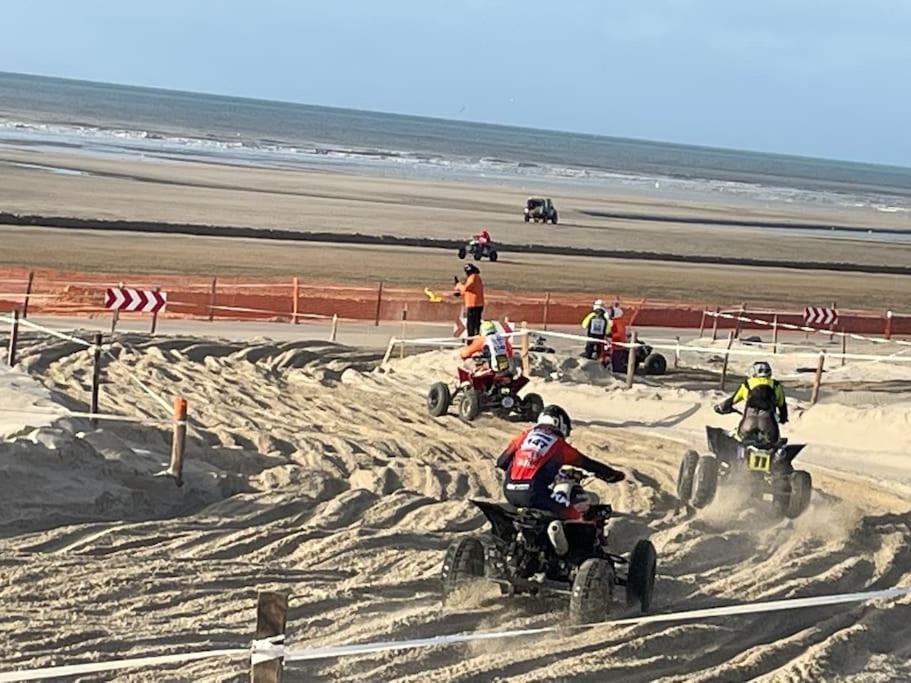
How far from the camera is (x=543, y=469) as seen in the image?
997cm

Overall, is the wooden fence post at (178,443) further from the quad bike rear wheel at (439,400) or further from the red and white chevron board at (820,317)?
the red and white chevron board at (820,317)

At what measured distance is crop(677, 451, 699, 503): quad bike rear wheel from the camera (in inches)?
552

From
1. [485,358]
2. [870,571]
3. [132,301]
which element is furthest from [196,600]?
[132,301]

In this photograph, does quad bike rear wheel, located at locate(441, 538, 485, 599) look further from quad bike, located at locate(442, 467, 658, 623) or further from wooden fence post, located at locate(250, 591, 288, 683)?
wooden fence post, located at locate(250, 591, 288, 683)

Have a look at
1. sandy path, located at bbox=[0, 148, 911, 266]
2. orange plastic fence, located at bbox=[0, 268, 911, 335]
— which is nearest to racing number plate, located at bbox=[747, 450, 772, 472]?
orange plastic fence, located at bbox=[0, 268, 911, 335]

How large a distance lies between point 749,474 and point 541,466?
455cm

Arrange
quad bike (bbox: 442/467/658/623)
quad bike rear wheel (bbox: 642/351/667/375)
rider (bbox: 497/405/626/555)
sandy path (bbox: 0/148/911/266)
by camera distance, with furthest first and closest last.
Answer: sandy path (bbox: 0/148/911/266) → quad bike rear wheel (bbox: 642/351/667/375) → rider (bbox: 497/405/626/555) → quad bike (bbox: 442/467/658/623)

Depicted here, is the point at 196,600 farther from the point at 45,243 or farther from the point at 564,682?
the point at 45,243

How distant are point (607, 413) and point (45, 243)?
2189cm

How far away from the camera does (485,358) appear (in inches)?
734

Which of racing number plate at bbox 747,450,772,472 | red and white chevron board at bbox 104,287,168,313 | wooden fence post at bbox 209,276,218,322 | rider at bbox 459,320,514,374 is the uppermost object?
rider at bbox 459,320,514,374

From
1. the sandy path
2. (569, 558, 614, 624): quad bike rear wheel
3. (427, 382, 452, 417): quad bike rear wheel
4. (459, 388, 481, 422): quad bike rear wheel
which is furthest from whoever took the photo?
the sandy path

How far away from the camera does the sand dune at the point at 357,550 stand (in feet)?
29.0

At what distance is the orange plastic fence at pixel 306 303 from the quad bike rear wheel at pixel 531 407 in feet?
31.7
